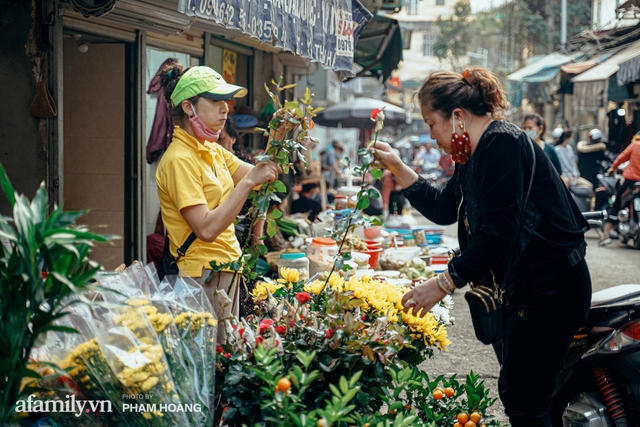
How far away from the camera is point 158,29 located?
584 cm

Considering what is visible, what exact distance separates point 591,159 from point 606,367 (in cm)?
1292

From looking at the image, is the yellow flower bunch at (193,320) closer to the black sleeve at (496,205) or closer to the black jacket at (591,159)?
the black sleeve at (496,205)

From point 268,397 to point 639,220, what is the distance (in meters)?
11.2

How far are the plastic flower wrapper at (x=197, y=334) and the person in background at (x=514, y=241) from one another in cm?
87

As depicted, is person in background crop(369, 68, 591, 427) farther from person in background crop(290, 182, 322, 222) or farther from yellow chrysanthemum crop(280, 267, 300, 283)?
person in background crop(290, 182, 322, 222)

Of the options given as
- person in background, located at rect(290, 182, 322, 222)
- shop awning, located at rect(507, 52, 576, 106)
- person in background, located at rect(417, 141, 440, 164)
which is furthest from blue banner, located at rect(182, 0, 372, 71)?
person in background, located at rect(417, 141, 440, 164)

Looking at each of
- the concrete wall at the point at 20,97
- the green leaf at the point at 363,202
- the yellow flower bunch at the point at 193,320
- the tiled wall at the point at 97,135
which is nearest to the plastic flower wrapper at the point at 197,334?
the yellow flower bunch at the point at 193,320

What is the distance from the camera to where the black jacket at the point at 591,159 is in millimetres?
15188

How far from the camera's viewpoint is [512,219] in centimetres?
273

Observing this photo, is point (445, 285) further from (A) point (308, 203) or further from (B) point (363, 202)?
(A) point (308, 203)

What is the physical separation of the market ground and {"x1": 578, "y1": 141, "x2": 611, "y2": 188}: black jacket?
3.47 metres

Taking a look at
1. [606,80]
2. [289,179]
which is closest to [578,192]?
[606,80]

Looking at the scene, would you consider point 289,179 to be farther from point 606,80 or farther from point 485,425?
point 606,80

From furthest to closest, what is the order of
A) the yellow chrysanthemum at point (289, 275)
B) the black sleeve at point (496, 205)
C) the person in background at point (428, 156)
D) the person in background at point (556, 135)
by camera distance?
the person in background at point (428, 156) < the person in background at point (556, 135) < the yellow chrysanthemum at point (289, 275) < the black sleeve at point (496, 205)
